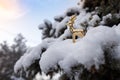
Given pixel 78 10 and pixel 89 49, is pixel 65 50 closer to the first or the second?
pixel 89 49

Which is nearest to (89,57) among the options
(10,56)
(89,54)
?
(89,54)

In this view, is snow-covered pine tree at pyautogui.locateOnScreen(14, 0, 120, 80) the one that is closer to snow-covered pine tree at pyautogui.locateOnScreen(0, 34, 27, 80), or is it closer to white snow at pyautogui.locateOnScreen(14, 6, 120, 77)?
white snow at pyautogui.locateOnScreen(14, 6, 120, 77)

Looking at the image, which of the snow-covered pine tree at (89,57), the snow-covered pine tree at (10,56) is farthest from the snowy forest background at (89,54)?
the snow-covered pine tree at (10,56)

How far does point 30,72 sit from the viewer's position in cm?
471

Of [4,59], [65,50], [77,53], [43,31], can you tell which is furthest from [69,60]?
[4,59]

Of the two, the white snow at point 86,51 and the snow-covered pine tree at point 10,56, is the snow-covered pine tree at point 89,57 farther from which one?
the snow-covered pine tree at point 10,56

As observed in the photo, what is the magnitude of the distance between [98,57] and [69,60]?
1.07 feet

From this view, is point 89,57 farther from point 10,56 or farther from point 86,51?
point 10,56

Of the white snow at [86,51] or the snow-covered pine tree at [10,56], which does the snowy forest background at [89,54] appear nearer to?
the white snow at [86,51]

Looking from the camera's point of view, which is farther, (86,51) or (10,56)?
(10,56)

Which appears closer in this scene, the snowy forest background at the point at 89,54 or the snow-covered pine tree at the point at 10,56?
the snowy forest background at the point at 89,54

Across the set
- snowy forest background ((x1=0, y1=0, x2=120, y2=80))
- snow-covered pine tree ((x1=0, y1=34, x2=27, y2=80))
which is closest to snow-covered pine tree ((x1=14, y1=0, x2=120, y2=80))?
snowy forest background ((x1=0, y1=0, x2=120, y2=80))

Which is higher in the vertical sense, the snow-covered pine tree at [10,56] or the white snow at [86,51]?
the snow-covered pine tree at [10,56]

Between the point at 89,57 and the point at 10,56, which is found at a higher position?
the point at 10,56
